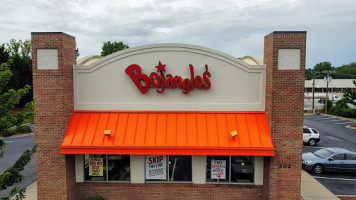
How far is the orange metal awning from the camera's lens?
10.8 metres

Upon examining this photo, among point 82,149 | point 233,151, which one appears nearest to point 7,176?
point 82,149

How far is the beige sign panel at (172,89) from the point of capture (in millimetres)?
11875

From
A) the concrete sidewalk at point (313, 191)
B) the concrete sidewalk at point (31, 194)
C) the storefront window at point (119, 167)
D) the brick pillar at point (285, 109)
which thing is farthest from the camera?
the concrete sidewalk at point (313, 191)

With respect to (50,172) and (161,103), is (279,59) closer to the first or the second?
(161,103)

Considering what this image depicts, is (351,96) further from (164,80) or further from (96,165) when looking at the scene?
(96,165)

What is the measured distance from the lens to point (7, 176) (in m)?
7.32

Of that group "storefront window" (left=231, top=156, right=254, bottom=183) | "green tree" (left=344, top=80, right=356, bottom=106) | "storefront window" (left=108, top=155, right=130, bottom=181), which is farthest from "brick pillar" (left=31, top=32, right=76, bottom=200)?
"green tree" (left=344, top=80, right=356, bottom=106)

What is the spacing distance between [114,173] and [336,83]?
10880 centimetres

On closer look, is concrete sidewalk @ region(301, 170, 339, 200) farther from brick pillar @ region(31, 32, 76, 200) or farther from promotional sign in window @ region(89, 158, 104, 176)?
brick pillar @ region(31, 32, 76, 200)

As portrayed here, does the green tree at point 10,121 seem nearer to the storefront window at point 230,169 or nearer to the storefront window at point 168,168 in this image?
the storefront window at point 168,168

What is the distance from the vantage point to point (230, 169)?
38.9 ft

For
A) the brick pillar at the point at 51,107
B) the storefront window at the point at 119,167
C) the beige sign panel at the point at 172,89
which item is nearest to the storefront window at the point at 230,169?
the beige sign panel at the point at 172,89

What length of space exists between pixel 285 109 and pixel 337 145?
1768cm

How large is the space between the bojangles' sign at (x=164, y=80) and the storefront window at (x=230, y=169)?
11.3ft
